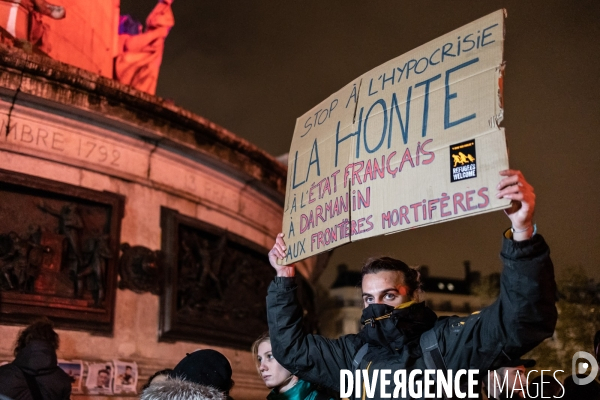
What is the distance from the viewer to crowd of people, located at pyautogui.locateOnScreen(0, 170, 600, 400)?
2.66 m

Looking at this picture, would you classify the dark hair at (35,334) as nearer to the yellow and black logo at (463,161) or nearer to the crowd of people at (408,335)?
the crowd of people at (408,335)

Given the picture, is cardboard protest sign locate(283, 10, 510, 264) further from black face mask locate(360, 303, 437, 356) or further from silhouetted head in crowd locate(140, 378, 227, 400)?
silhouetted head in crowd locate(140, 378, 227, 400)

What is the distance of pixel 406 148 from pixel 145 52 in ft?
31.6

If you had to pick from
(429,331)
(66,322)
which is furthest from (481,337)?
(66,322)

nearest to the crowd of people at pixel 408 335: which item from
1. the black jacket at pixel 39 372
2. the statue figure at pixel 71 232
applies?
the black jacket at pixel 39 372

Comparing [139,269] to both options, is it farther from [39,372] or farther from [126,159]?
[39,372]

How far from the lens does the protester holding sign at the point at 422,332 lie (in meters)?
2.65

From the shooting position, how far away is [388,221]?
348cm

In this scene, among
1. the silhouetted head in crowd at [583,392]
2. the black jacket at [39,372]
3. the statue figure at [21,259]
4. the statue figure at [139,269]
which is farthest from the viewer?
the statue figure at [139,269]

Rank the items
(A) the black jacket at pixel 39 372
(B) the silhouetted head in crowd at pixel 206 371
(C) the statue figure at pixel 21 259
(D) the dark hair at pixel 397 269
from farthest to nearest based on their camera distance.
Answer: (C) the statue figure at pixel 21 259 < (A) the black jacket at pixel 39 372 < (B) the silhouetted head in crowd at pixel 206 371 < (D) the dark hair at pixel 397 269

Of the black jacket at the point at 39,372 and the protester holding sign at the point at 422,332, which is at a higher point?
the protester holding sign at the point at 422,332

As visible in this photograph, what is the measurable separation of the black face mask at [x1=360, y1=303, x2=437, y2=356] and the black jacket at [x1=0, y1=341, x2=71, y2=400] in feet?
9.87

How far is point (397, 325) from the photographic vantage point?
2.95 m

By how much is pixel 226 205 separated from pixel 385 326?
7059 mm
